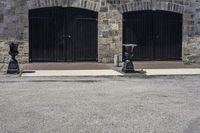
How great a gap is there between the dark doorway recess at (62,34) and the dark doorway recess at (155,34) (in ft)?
5.88

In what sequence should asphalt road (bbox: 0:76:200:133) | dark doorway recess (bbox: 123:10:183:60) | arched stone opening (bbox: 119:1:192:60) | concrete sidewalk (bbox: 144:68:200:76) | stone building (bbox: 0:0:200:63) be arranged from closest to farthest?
asphalt road (bbox: 0:76:200:133) < concrete sidewalk (bbox: 144:68:200:76) < stone building (bbox: 0:0:200:63) < arched stone opening (bbox: 119:1:192:60) < dark doorway recess (bbox: 123:10:183:60)

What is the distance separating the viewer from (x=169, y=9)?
21953 millimetres

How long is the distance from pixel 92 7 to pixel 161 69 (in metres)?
4.68

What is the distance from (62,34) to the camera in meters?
21.3

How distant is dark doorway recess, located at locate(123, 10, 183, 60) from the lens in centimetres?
2191

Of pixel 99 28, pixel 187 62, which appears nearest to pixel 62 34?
pixel 99 28

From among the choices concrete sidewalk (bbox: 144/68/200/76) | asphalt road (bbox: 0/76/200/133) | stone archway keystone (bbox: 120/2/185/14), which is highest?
stone archway keystone (bbox: 120/2/185/14)

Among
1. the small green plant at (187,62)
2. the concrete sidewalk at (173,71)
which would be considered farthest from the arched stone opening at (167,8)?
the concrete sidewalk at (173,71)

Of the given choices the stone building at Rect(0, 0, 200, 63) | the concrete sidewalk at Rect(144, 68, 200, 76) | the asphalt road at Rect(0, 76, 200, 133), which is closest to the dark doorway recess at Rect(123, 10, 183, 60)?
the stone building at Rect(0, 0, 200, 63)

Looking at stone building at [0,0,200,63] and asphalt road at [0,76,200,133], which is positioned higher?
stone building at [0,0,200,63]

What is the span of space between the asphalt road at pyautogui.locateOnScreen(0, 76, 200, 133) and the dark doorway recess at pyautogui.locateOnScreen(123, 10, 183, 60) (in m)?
6.15

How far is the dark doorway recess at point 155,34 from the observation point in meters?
21.9

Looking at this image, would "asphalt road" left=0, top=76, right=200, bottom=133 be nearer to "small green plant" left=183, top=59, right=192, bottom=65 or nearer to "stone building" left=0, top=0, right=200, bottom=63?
"stone building" left=0, top=0, right=200, bottom=63

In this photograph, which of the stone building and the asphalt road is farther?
the stone building
